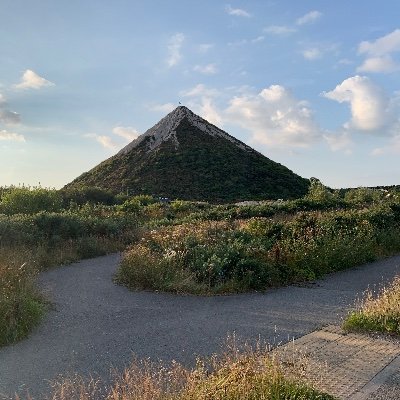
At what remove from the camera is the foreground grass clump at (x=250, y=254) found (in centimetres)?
990

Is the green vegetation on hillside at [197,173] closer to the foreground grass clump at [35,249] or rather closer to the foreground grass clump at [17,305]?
the foreground grass clump at [35,249]

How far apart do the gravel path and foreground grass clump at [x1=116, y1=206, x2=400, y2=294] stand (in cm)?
40

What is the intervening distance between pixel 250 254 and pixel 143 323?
12.8 ft

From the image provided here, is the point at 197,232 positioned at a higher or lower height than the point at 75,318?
higher

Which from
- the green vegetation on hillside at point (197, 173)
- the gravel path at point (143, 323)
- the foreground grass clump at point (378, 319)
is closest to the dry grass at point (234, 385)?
the gravel path at point (143, 323)

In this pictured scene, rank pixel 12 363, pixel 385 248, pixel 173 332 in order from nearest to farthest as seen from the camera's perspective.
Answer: pixel 12 363
pixel 173 332
pixel 385 248

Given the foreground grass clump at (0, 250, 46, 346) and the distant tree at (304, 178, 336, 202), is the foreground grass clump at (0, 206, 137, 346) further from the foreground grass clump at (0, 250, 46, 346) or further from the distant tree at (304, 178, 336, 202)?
the distant tree at (304, 178, 336, 202)

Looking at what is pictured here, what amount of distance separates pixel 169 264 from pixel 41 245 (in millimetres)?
5024

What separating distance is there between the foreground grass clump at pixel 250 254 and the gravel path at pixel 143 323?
40cm

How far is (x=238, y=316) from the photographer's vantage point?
307 inches

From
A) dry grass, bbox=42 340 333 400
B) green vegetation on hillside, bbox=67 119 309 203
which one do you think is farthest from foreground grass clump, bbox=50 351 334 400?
green vegetation on hillside, bbox=67 119 309 203

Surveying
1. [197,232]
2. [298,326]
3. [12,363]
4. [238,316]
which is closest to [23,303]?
[12,363]

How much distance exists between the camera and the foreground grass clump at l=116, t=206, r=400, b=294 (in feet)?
32.5

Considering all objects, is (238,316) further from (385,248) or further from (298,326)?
(385,248)
